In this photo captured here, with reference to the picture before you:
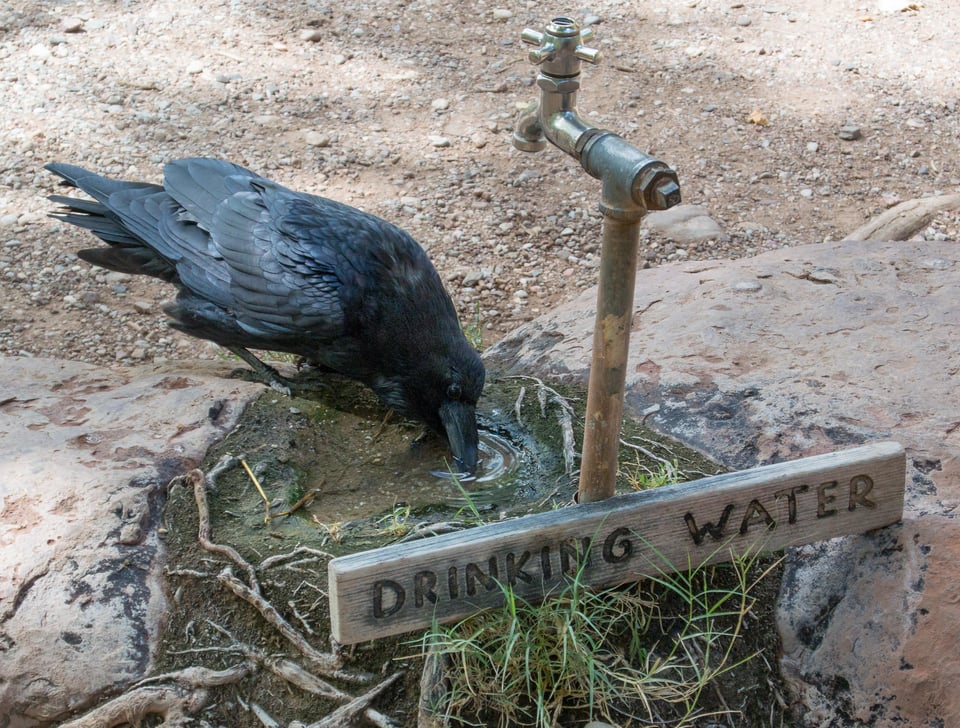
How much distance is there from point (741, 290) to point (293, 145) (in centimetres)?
365

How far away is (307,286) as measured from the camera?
3.78 metres

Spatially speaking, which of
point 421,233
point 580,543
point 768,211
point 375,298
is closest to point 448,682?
point 580,543

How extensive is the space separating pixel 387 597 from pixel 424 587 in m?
0.09

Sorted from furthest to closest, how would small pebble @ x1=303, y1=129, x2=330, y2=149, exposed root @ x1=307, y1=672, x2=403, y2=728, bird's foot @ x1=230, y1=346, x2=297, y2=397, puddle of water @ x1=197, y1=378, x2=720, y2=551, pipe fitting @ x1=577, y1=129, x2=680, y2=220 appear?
1. small pebble @ x1=303, y1=129, x2=330, y2=149
2. bird's foot @ x1=230, y1=346, x2=297, y2=397
3. puddle of water @ x1=197, y1=378, x2=720, y2=551
4. exposed root @ x1=307, y1=672, x2=403, y2=728
5. pipe fitting @ x1=577, y1=129, x2=680, y2=220

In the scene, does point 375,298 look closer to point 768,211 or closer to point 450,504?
point 450,504

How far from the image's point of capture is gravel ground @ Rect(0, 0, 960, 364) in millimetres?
5785

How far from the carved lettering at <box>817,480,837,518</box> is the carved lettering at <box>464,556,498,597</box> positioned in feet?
2.85

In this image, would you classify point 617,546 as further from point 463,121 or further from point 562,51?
point 463,121

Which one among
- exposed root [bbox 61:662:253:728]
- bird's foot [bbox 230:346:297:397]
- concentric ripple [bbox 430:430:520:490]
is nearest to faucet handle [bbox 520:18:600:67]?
concentric ripple [bbox 430:430:520:490]

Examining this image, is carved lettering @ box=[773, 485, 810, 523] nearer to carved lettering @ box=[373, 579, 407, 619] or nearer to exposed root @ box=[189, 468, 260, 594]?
carved lettering @ box=[373, 579, 407, 619]

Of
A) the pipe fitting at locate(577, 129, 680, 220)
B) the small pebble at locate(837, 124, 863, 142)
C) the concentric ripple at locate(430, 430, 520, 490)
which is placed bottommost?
the small pebble at locate(837, 124, 863, 142)

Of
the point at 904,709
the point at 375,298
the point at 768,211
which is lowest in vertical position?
the point at 768,211

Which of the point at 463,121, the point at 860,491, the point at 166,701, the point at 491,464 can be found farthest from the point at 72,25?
the point at 860,491

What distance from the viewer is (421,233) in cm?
607
